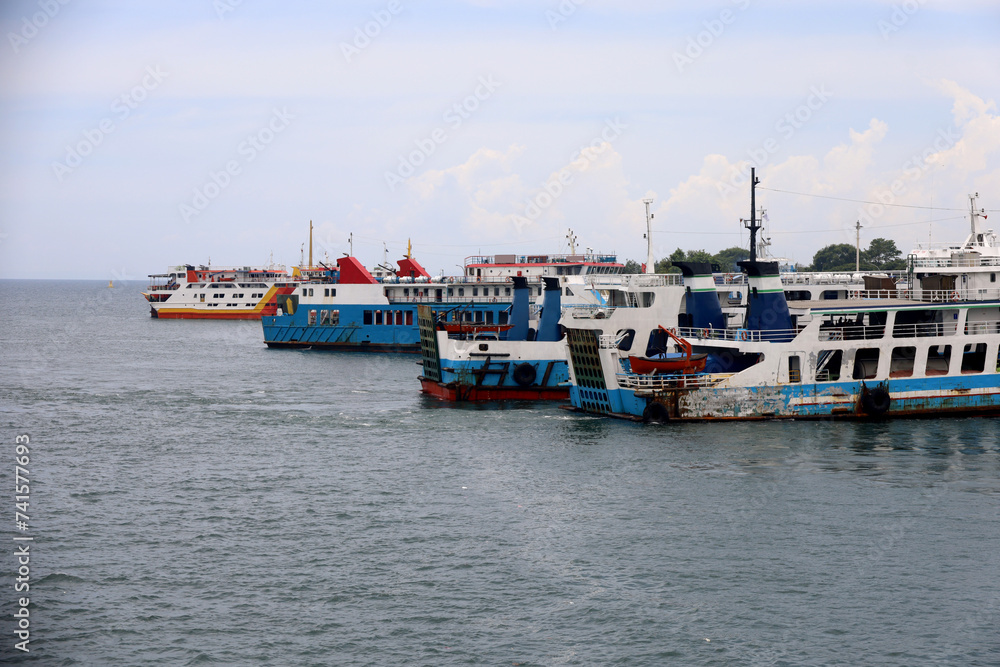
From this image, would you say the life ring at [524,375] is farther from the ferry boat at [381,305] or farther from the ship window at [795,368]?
the ferry boat at [381,305]

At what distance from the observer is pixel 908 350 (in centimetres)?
4219

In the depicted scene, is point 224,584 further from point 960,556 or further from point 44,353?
point 44,353

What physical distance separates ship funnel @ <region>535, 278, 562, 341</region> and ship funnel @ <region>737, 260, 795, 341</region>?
10786mm

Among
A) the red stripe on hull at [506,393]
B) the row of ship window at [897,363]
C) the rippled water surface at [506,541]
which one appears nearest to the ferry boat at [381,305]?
the red stripe on hull at [506,393]

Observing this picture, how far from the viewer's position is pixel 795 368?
4047 centimetres

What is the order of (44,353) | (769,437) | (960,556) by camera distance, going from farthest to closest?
(44,353) < (769,437) < (960,556)

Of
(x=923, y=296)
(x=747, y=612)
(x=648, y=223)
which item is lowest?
(x=747, y=612)

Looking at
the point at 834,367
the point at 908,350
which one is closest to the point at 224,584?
the point at 834,367

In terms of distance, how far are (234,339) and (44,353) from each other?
19079 millimetres

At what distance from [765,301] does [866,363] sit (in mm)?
4978

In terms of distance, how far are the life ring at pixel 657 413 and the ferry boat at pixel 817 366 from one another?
0.13 ft

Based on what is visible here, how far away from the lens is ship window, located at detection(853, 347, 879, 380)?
4150 centimetres

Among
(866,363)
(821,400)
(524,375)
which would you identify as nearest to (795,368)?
(821,400)

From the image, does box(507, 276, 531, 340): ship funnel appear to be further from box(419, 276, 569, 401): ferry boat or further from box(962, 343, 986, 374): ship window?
box(962, 343, 986, 374): ship window
